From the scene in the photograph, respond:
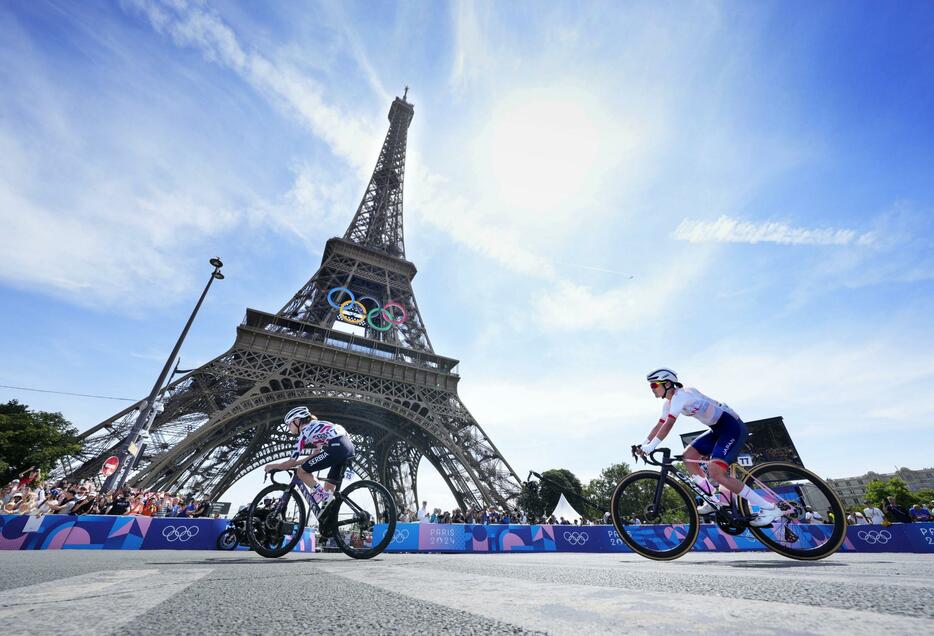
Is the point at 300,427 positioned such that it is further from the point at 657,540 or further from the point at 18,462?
the point at 18,462

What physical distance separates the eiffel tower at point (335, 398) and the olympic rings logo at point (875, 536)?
→ 15.9 metres

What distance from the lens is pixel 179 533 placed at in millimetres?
11445

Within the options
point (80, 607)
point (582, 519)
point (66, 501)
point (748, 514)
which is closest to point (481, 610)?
point (80, 607)

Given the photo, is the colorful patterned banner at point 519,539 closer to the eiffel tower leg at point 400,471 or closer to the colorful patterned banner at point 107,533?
the colorful patterned banner at point 107,533

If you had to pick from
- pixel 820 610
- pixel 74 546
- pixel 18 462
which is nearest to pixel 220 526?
pixel 74 546

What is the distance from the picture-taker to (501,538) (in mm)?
14578

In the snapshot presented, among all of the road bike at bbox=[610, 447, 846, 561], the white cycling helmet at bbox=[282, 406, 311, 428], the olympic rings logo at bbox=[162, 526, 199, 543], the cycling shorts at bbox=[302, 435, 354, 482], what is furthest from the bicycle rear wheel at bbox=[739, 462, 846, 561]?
the olympic rings logo at bbox=[162, 526, 199, 543]

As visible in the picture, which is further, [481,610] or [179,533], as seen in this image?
[179,533]

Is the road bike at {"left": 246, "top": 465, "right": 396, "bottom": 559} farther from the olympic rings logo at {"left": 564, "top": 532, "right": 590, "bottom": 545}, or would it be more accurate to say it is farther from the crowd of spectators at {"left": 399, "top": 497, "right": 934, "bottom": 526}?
the olympic rings logo at {"left": 564, "top": 532, "right": 590, "bottom": 545}

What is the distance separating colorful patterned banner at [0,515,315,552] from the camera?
9.61 m

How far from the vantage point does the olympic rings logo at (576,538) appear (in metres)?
14.9

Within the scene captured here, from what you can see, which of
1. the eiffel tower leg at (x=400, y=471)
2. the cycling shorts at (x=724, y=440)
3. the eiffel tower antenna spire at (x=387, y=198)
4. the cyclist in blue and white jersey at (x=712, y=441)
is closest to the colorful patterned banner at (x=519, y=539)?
the cyclist in blue and white jersey at (x=712, y=441)

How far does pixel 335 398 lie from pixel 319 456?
67.3 ft

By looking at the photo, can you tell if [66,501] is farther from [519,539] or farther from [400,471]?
[400,471]
